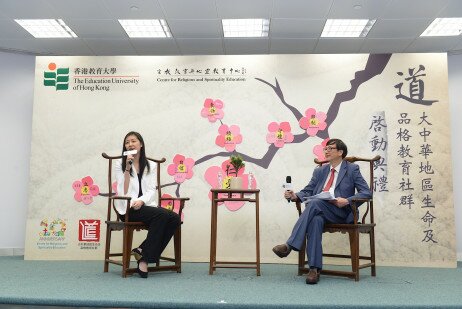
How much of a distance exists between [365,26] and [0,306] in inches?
191

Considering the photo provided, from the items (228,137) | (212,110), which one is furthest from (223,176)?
(212,110)

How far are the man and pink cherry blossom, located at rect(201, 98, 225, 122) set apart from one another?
1416 mm

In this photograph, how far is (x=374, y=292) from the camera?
3162mm

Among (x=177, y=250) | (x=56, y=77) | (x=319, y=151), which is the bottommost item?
(x=177, y=250)

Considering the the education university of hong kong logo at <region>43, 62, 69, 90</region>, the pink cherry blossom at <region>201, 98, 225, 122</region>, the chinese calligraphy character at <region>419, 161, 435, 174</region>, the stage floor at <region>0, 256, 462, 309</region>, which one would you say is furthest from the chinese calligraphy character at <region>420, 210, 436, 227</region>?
the the education university of hong kong logo at <region>43, 62, 69, 90</region>

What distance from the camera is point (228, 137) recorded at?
509 centimetres

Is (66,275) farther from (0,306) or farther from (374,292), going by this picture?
(374,292)

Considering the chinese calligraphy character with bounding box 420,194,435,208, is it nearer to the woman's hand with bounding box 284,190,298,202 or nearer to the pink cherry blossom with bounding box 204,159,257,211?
the woman's hand with bounding box 284,190,298,202

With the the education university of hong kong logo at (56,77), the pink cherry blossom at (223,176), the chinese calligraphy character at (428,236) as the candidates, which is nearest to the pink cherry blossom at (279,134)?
the pink cherry blossom at (223,176)

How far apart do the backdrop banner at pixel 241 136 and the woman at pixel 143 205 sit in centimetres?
91

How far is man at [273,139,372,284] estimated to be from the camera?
12.0 feet

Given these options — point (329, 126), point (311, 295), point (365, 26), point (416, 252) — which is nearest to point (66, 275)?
point (311, 295)

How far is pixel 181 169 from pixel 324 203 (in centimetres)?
185

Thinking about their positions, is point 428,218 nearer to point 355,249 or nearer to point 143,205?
point 355,249
